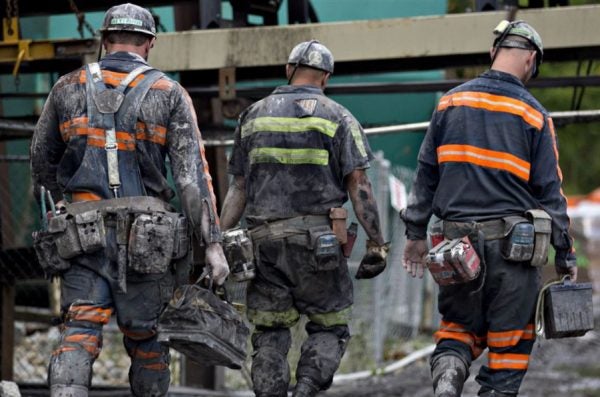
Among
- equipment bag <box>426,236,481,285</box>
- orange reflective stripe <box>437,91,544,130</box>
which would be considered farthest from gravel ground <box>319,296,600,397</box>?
orange reflective stripe <box>437,91,544,130</box>

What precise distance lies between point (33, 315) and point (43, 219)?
17.6 feet

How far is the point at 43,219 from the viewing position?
6.75 metres

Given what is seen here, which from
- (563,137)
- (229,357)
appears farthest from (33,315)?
(563,137)

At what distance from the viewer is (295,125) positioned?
7.67m

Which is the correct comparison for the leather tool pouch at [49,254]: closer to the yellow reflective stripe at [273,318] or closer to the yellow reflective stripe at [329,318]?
the yellow reflective stripe at [273,318]

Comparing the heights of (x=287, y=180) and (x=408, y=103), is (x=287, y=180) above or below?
below

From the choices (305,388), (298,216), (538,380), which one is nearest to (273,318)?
(305,388)

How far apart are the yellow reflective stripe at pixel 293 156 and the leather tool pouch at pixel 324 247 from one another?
0.40m

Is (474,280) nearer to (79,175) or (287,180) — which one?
(287,180)

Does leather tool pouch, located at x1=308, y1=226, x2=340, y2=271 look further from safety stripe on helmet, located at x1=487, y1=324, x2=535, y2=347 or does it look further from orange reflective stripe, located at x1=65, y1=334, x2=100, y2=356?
orange reflective stripe, located at x1=65, y1=334, x2=100, y2=356

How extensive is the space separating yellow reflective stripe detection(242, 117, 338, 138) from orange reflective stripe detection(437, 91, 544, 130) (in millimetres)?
875

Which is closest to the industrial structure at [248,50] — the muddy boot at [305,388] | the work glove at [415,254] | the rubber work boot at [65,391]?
the work glove at [415,254]

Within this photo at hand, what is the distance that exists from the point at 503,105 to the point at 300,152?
1.29 metres

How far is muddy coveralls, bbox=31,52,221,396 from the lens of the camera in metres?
6.59
